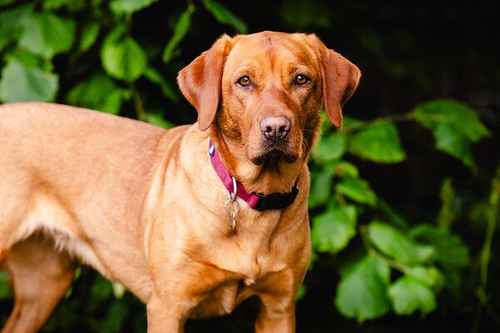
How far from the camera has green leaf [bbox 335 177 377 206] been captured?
5.33m

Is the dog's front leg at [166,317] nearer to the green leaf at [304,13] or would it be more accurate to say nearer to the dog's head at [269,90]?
the dog's head at [269,90]

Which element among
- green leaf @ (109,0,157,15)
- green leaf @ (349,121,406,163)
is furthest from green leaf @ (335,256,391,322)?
green leaf @ (109,0,157,15)

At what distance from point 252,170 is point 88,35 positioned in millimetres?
1910

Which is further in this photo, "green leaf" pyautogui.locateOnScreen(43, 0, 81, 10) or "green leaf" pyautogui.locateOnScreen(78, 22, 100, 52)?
"green leaf" pyautogui.locateOnScreen(78, 22, 100, 52)

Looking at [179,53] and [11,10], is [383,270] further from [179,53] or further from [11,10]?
[11,10]

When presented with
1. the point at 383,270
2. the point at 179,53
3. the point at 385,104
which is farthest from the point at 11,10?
the point at 385,104

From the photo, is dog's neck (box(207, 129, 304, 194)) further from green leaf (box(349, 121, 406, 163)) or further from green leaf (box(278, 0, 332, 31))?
green leaf (box(278, 0, 332, 31))

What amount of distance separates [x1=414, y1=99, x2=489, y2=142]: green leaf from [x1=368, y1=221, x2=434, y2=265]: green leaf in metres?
0.69

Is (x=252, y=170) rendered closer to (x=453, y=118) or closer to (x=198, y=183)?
(x=198, y=183)

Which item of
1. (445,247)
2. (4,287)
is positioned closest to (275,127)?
(4,287)

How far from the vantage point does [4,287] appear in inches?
209

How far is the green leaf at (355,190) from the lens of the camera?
17.5 ft

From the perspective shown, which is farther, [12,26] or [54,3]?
[12,26]

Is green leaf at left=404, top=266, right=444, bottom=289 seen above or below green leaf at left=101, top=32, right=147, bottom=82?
below
